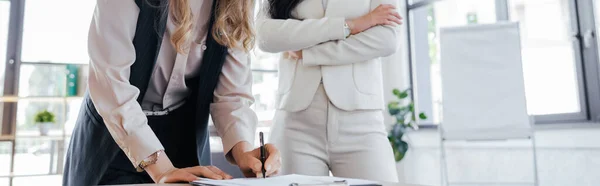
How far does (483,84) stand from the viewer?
2.82 m

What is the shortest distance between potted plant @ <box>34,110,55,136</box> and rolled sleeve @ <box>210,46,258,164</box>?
3.02 meters

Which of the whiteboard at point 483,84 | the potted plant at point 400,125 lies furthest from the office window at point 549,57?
the potted plant at point 400,125

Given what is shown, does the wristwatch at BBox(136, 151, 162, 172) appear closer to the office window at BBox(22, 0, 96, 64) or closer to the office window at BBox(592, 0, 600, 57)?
the office window at BBox(592, 0, 600, 57)

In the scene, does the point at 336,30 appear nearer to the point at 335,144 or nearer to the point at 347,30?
the point at 347,30

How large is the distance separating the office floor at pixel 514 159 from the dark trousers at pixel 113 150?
216 cm

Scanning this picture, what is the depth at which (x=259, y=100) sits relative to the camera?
4.37 metres

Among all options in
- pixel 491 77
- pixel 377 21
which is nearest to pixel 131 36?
pixel 377 21

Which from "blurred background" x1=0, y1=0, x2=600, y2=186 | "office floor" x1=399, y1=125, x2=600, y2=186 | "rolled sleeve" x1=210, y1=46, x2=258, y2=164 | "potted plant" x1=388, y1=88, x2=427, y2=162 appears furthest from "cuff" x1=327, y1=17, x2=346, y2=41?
"potted plant" x1=388, y1=88, x2=427, y2=162

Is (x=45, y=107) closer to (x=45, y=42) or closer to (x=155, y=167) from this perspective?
(x=45, y=42)

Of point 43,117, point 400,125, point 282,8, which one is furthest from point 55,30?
point 282,8

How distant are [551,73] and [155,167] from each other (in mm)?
2772

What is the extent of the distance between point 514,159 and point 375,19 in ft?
6.49

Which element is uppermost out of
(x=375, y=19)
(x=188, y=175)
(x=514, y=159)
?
(x=375, y=19)

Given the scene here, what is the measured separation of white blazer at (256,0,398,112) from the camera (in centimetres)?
141
